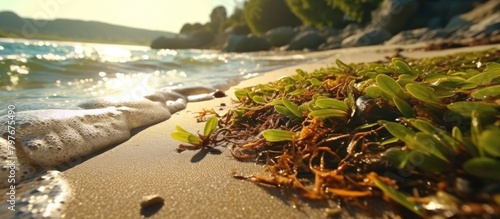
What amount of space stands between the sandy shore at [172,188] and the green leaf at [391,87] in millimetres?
602

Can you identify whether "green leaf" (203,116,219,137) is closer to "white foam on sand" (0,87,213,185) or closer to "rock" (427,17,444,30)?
"white foam on sand" (0,87,213,185)

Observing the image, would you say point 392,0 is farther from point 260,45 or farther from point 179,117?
point 179,117

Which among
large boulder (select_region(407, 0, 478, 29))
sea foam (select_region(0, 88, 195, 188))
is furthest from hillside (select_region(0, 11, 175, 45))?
large boulder (select_region(407, 0, 478, 29))

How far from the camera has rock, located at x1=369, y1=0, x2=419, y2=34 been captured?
57.5 ft

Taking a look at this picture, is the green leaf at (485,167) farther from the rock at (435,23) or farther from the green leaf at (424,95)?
the rock at (435,23)

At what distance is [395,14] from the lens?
17.7 meters

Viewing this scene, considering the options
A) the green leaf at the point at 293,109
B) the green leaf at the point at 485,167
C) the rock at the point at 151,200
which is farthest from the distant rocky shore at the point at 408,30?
the rock at the point at 151,200

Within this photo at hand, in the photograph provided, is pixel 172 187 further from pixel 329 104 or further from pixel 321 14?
pixel 321 14

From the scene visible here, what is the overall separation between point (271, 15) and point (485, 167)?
39.9m

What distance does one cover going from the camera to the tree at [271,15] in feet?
127

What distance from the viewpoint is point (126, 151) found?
65.9 inches

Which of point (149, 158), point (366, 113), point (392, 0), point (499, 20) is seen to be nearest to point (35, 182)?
point (149, 158)

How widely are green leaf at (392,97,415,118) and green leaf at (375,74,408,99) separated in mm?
57

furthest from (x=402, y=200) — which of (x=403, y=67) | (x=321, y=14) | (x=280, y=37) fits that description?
(x=321, y=14)
